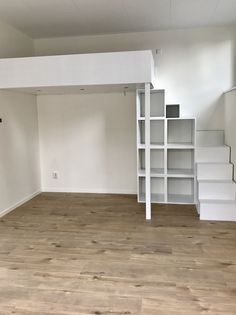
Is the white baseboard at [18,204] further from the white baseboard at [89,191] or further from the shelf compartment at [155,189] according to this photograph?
the shelf compartment at [155,189]

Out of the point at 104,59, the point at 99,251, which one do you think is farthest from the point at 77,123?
the point at 99,251

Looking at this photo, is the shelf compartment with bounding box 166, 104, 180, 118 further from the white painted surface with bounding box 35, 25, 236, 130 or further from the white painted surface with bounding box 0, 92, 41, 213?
the white painted surface with bounding box 0, 92, 41, 213

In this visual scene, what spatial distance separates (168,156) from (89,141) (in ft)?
4.81

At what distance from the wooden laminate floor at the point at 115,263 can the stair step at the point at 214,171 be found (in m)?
0.56

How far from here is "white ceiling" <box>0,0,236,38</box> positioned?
3.92 meters

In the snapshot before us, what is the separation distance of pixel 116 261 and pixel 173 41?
3.81m

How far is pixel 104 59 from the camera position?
3.84 meters

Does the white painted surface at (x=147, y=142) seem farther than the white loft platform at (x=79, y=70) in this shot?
Yes

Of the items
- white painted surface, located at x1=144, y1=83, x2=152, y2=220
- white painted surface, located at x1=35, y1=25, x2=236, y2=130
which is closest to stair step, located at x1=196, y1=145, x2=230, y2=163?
white painted surface, located at x1=35, y1=25, x2=236, y2=130

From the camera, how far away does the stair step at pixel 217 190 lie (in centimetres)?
433

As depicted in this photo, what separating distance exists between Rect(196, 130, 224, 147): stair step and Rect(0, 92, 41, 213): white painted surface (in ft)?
9.63

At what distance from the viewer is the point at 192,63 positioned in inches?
202

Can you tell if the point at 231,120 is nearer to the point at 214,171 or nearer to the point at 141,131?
the point at 214,171

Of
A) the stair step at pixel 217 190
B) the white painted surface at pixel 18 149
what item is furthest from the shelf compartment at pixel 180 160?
the white painted surface at pixel 18 149
